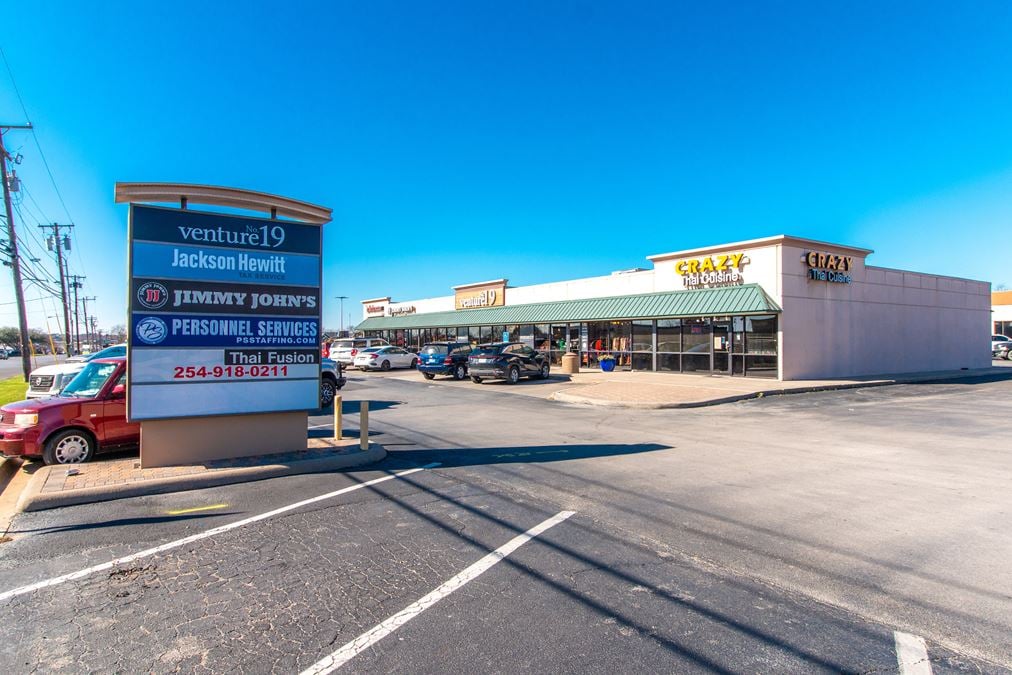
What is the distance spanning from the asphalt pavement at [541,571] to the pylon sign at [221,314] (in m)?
1.58

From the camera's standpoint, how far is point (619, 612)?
12.6 feet

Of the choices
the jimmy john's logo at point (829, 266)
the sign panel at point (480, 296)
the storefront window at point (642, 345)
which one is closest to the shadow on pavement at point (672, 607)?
the jimmy john's logo at point (829, 266)

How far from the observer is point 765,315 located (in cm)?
2256

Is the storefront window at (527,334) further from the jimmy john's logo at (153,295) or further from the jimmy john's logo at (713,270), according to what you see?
the jimmy john's logo at (153,295)

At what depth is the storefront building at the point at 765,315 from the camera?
22594 mm

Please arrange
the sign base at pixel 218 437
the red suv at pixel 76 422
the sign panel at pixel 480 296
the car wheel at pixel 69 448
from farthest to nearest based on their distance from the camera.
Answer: the sign panel at pixel 480 296, the car wheel at pixel 69 448, the red suv at pixel 76 422, the sign base at pixel 218 437

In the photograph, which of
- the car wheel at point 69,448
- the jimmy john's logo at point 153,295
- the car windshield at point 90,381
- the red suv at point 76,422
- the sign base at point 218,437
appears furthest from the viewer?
the car windshield at point 90,381

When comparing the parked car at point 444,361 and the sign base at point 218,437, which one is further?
the parked car at point 444,361

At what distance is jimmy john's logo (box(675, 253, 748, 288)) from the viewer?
23.6 m

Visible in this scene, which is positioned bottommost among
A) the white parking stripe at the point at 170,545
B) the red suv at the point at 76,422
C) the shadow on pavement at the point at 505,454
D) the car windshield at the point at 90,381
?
the white parking stripe at the point at 170,545

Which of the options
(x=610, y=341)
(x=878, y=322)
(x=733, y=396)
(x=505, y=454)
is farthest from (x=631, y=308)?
(x=505, y=454)

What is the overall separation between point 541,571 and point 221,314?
235 inches

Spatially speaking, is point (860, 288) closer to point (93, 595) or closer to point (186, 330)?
point (186, 330)

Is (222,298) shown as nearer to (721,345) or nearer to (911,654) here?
(911,654)
